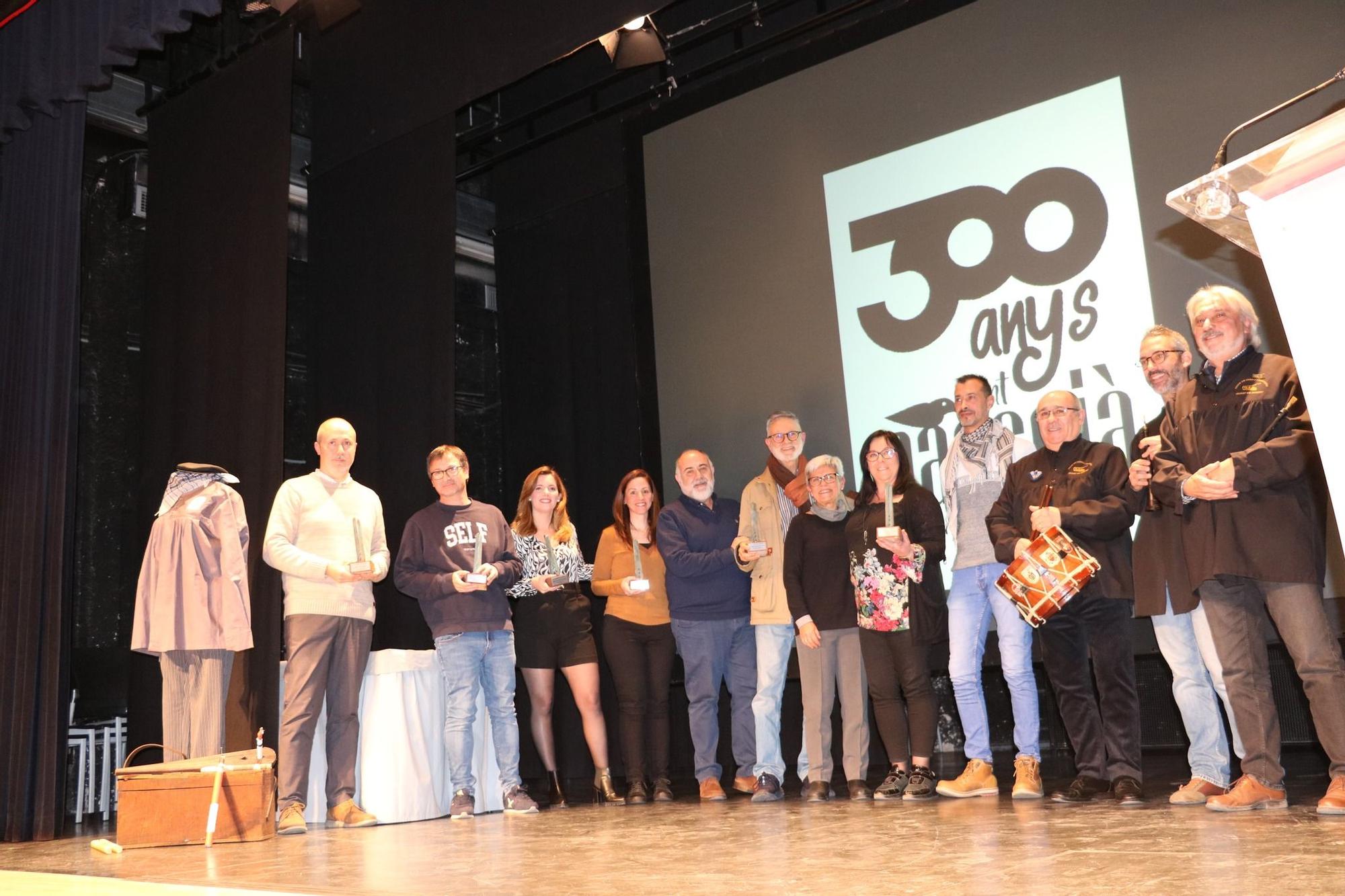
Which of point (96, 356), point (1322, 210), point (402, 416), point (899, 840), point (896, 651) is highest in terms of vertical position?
point (96, 356)

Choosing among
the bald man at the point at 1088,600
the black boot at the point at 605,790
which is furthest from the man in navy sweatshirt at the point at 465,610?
→ the bald man at the point at 1088,600

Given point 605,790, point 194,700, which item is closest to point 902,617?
point 605,790

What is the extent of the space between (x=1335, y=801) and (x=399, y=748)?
3301 mm

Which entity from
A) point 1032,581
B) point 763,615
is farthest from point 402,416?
point 1032,581

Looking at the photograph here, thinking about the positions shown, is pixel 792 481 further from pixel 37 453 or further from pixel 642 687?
pixel 37 453

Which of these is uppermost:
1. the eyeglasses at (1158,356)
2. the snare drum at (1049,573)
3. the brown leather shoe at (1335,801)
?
the eyeglasses at (1158,356)

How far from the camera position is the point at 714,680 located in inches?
182

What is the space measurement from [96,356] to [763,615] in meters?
4.34

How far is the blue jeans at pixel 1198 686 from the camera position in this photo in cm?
331

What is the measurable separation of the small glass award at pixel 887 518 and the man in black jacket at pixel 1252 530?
0.92 m

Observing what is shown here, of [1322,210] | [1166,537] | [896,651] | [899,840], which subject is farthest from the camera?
[896,651]

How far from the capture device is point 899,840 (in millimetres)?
2791

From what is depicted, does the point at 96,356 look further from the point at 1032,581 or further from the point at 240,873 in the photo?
the point at 1032,581

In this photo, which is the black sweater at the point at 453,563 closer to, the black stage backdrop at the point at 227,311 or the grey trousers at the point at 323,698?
the grey trousers at the point at 323,698
